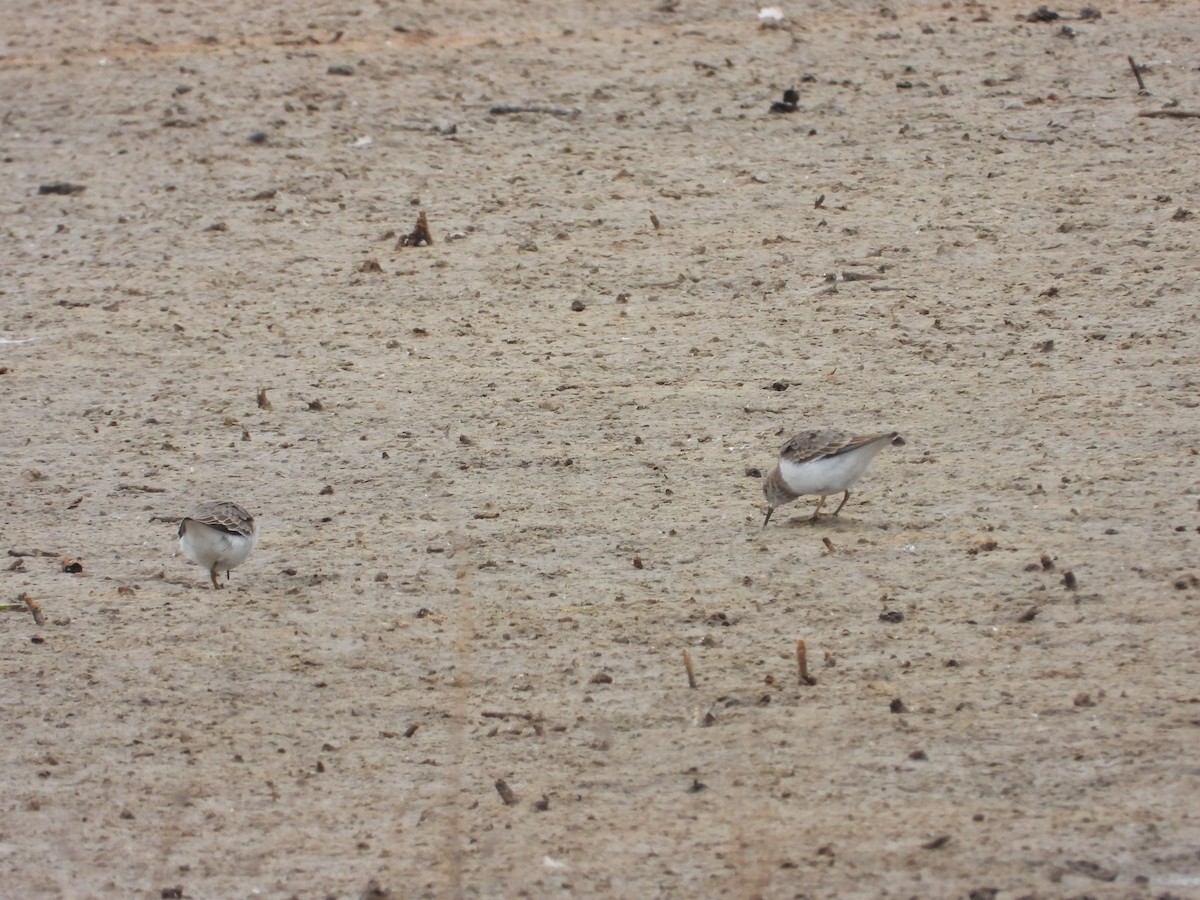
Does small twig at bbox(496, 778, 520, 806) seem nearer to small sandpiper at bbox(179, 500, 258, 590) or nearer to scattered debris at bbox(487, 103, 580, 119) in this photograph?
small sandpiper at bbox(179, 500, 258, 590)

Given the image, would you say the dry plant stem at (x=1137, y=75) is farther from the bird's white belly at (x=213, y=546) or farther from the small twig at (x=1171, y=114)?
the bird's white belly at (x=213, y=546)

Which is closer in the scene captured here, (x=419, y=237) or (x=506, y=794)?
(x=506, y=794)

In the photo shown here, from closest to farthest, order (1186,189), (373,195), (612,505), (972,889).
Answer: (972,889) → (612,505) → (1186,189) → (373,195)

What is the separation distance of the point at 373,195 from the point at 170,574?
455cm

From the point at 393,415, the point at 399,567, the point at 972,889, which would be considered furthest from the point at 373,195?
the point at 972,889

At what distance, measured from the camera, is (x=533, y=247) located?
9.95m

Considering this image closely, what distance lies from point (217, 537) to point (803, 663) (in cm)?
232

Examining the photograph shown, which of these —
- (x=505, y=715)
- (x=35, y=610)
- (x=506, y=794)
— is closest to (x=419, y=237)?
(x=35, y=610)

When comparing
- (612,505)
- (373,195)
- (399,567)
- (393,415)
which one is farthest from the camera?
(373,195)

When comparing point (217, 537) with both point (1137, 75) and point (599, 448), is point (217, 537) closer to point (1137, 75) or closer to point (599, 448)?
point (599, 448)

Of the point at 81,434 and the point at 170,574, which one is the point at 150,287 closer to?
the point at 81,434

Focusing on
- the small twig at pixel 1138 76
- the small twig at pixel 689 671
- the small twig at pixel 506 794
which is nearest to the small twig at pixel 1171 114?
the small twig at pixel 1138 76

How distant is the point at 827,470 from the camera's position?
6.61m

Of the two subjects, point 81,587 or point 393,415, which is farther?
point 393,415
